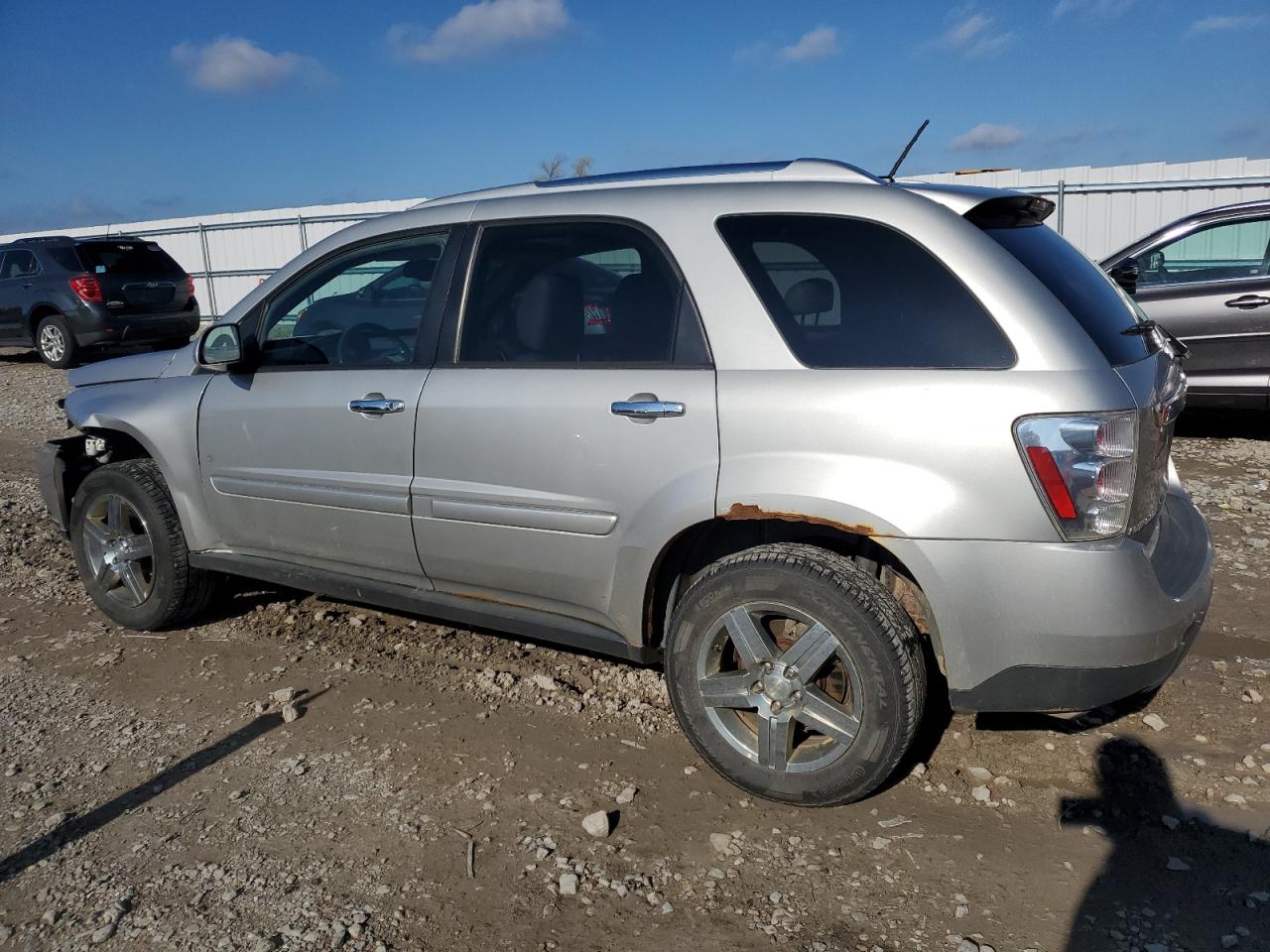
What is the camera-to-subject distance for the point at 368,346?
12.9 feet

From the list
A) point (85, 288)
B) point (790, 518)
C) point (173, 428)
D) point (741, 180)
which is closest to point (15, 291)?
point (85, 288)

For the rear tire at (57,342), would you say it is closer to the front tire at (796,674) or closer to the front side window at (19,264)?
the front side window at (19,264)

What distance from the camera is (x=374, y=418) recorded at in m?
3.73

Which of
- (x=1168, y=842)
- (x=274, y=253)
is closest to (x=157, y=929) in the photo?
(x=1168, y=842)

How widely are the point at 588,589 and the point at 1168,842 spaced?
1.83m

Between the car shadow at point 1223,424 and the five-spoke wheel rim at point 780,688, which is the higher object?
the five-spoke wheel rim at point 780,688

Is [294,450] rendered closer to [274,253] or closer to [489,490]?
[489,490]

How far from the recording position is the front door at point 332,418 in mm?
3738

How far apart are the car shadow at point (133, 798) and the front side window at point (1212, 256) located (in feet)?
22.5

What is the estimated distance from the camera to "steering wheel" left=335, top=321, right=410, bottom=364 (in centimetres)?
382

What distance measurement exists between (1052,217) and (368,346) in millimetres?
10628

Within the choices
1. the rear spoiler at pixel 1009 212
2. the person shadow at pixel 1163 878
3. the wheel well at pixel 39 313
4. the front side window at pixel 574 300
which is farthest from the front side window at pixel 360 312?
the wheel well at pixel 39 313

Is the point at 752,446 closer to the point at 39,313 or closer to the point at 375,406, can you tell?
the point at 375,406

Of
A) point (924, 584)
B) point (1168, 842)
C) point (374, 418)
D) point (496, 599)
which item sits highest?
point (374, 418)
